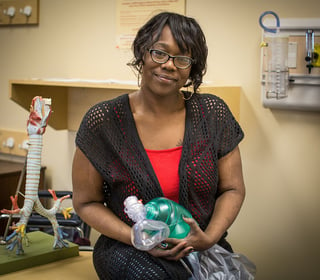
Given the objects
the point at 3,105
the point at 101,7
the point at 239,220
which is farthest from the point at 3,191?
the point at 239,220

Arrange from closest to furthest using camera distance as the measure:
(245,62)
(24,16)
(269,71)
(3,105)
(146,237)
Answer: (146,237) → (269,71) → (245,62) → (24,16) → (3,105)

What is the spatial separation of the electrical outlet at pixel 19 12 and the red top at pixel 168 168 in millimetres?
1734

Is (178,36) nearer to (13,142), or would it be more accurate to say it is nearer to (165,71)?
(165,71)

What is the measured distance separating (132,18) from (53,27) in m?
0.59

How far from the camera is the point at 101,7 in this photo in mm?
2670

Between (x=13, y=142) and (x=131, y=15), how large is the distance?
116 cm

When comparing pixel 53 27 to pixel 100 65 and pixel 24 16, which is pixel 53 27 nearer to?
pixel 24 16

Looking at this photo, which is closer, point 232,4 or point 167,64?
point 167,64

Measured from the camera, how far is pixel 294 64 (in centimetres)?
204

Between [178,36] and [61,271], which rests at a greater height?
[178,36]

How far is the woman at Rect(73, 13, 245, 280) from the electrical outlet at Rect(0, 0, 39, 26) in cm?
154

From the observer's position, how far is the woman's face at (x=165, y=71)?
58.1 inches

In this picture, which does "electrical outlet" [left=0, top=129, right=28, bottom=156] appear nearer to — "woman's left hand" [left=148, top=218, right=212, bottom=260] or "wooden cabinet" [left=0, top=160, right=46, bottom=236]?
"wooden cabinet" [left=0, top=160, right=46, bottom=236]

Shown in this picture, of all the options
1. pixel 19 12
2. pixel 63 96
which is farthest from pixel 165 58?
pixel 19 12
